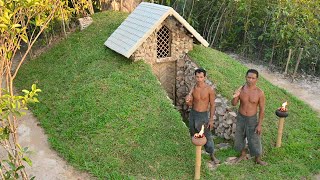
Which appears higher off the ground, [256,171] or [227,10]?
[227,10]

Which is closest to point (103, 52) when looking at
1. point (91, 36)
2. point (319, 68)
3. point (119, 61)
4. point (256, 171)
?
point (119, 61)

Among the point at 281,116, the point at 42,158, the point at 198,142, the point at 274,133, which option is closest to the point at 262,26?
the point at 274,133

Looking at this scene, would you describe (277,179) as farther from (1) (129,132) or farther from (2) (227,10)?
(2) (227,10)

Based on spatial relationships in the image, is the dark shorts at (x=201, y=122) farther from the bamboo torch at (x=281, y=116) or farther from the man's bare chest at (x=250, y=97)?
the bamboo torch at (x=281, y=116)

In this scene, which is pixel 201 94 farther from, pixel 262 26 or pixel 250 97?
pixel 262 26

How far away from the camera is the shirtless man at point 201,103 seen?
6318mm

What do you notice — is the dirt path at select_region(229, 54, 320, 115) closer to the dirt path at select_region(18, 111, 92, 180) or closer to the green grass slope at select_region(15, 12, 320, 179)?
the green grass slope at select_region(15, 12, 320, 179)

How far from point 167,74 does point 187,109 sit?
48.7 inches

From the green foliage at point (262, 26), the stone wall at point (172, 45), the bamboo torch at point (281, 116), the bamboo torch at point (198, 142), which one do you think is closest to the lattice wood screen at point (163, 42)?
the stone wall at point (172, 45)

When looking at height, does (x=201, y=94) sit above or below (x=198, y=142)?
above

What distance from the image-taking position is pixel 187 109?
10148 mm

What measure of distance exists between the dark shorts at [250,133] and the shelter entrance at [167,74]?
3.67 m

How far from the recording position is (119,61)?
9.43 meters

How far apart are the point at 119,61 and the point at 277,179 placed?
205 inches
